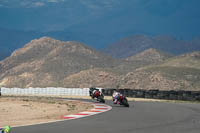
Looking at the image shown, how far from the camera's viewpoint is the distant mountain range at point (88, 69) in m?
79.8

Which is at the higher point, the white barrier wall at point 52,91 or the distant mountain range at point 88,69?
the distant mountain range at point 88,69

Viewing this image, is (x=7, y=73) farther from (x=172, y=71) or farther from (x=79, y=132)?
(x=79, y=132)

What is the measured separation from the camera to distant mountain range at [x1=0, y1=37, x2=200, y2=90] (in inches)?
3142

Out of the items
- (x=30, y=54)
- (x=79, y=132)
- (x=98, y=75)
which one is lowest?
(x=79, y=132)

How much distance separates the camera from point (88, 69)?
10275 cm

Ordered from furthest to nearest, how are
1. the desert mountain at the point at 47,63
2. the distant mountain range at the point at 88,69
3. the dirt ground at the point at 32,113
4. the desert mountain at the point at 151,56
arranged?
the desert mountain at the point at 151,56 → the desert mountain at the point at 47,63 → the distant mountain range at the point at 88,69 → the dirt ground at the point at 32,113

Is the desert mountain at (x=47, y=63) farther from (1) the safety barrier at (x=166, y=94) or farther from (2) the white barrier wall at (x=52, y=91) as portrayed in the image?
(1) the safety barrier at (x=166, y=94)

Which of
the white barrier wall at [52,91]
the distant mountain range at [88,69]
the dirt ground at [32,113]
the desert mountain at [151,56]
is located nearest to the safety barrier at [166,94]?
the white barrier wall at [52,91]

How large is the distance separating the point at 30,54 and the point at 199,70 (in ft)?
231

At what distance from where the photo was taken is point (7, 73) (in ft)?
383

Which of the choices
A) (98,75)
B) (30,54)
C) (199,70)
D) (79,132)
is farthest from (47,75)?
(79,132)

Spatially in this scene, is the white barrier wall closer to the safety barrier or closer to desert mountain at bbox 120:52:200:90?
the safety barrier

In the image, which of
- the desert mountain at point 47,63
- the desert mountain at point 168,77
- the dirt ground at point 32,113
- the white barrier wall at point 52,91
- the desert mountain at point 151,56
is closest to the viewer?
the dirt ground at point 32,113

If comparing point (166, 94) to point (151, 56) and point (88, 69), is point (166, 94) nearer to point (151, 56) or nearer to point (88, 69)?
point (88, 69)
